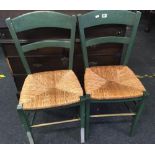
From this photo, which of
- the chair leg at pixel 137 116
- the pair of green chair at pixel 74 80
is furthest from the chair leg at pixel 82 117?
the chair leg at pixel 137 116

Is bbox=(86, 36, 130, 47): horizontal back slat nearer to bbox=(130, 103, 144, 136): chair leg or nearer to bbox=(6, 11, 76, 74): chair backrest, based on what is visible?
bbox=(6, 11, 76, 74): chair backrest

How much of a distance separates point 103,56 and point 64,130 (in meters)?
0.68

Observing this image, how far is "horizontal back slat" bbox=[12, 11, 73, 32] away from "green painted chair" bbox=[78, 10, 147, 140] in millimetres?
98

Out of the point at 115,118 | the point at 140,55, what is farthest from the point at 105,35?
the point at 140,55

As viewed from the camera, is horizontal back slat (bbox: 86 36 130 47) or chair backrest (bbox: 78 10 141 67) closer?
chair backrest (bbox: 78 10 141 67)

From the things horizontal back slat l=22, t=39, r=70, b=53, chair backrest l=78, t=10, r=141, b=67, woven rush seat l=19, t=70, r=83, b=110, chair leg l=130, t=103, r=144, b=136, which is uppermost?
chair backrest l=78, t=10, r=141, b=67

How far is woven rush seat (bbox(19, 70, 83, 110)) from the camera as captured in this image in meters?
1.26

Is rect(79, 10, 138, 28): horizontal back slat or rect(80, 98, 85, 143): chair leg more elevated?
rect(79, 10, 138, 28): horizontal back slat

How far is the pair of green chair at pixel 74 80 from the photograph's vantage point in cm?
129

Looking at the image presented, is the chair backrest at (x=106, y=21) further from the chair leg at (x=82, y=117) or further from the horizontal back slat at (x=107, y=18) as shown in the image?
the chair leg at (x=82, y=117)

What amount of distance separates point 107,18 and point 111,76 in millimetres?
411

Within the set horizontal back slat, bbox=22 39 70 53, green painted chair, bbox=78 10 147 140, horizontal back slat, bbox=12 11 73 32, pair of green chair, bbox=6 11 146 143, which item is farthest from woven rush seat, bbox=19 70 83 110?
horizontal back slat, bbox=12 11 73 32

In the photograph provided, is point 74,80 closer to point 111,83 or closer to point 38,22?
point 111,83
